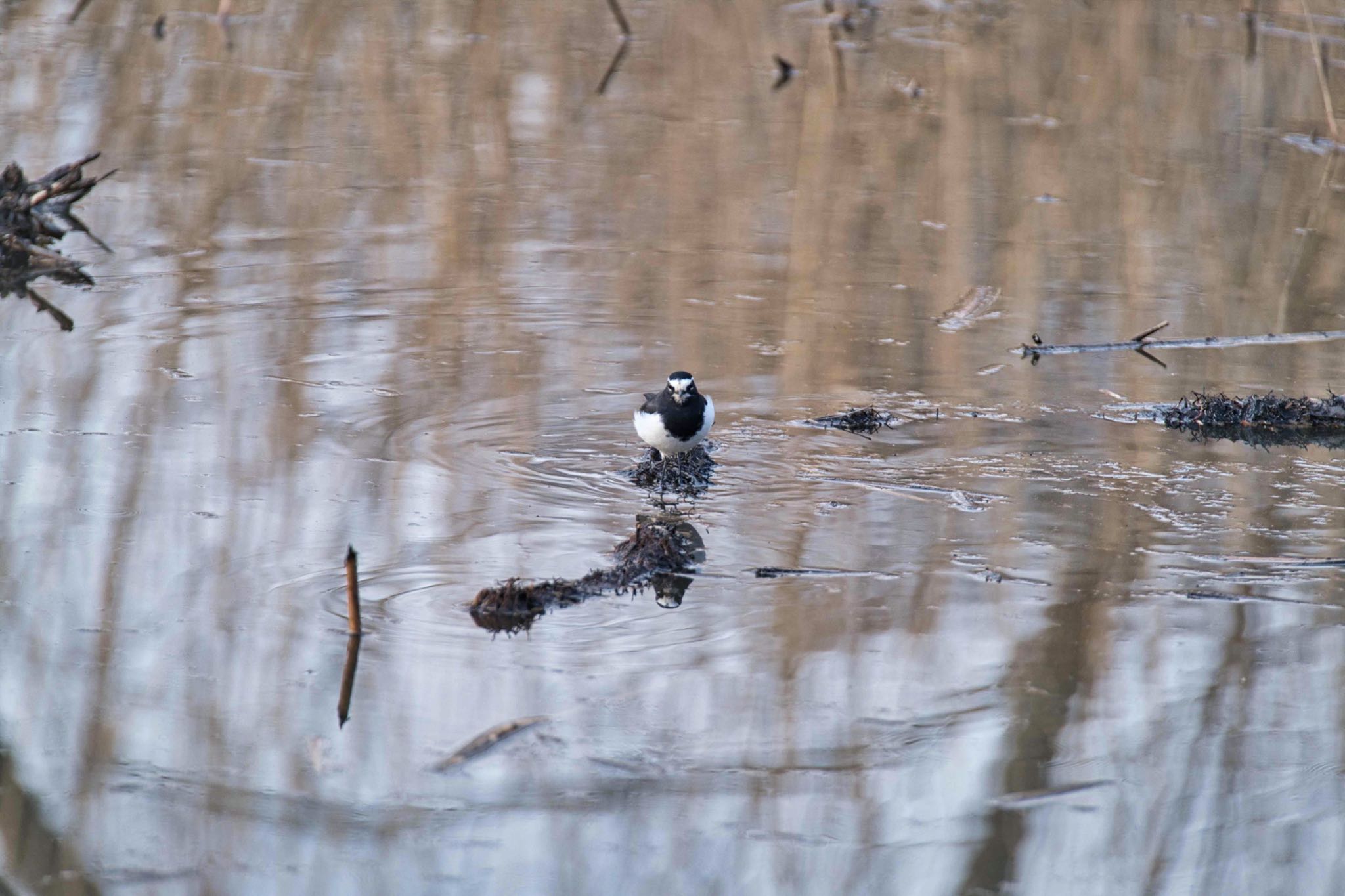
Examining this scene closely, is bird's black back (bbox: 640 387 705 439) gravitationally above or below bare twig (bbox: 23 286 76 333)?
above

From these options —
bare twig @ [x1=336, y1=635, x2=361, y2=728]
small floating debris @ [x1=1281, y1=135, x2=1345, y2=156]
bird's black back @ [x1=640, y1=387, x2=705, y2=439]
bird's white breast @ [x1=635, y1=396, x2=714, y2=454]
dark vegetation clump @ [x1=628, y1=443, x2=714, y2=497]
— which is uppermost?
small floating debris @ [x1=1281, y1=135, x2=1345, y2=156]

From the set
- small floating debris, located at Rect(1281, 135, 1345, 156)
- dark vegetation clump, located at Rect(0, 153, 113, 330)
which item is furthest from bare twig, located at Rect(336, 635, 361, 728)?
A: small floating debris, located at Rect(1281, 135, 1345, 156)

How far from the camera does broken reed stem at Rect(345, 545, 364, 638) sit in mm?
3957

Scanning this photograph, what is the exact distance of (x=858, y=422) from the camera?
6211 millimetres

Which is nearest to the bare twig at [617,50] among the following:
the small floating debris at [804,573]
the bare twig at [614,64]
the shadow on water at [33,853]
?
the bare twig at [614,64]

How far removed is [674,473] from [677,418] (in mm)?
275

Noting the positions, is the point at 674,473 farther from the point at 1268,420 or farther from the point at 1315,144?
the point at 1315,144

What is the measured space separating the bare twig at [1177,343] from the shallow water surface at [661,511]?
0.08 metres

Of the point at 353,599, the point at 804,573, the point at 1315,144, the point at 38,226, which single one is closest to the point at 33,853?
the point at 353,599

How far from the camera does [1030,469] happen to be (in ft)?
19.0

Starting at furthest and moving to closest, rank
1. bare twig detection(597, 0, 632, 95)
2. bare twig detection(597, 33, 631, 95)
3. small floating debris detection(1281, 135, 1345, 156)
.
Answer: bare twig detection(597, 33, 631, 95), bare twig detection(597, 0, 632, 95), small floating debris detection(1281, 135, 1345, 156)

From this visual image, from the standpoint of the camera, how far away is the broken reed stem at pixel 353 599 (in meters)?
3.96

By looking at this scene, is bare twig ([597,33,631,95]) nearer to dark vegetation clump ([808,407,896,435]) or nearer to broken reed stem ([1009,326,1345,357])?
broken reed stem ([1009,326,1345,357])

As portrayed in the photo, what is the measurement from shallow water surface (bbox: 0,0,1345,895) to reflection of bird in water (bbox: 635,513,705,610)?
0.10 m
